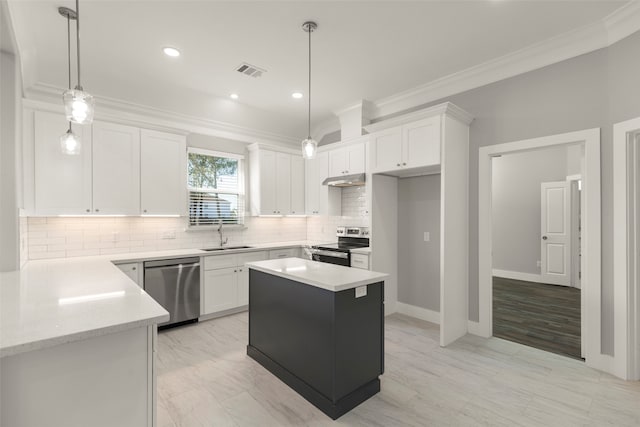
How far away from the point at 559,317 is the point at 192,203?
562cm

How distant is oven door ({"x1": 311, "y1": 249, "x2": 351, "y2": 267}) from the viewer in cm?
439

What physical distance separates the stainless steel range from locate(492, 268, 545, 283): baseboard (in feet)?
14.1

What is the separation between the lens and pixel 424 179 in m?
4.35

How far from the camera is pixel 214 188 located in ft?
16.1

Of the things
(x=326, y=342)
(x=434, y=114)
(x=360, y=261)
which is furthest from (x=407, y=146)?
(x=326, y=342)

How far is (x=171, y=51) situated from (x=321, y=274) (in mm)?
2749

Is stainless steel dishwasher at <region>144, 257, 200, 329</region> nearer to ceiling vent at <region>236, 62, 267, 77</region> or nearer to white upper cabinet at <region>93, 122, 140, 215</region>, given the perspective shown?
white upper cabinet at <region>93, 122, 140, 215</region>

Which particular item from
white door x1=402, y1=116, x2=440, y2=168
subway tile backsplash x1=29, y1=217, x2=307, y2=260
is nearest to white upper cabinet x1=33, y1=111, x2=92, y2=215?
subway tile backsplash x1=29, y1=217, x2=307, y2=260

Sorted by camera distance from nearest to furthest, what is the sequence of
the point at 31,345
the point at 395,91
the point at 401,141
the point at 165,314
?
1. the point at 31,345
2. the point at 165,314
3. the point at 401,141
4. the point at 395,91

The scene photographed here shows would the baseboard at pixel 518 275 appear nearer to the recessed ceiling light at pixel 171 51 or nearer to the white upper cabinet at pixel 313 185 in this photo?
the white upper cabinet at pixel 313 185

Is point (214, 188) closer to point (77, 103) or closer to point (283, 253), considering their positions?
point (283, 253)

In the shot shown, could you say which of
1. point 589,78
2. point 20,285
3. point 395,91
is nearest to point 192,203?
point 20,285

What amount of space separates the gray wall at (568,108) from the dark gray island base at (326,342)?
196 cm

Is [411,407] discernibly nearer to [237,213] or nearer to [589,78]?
[589,78]
